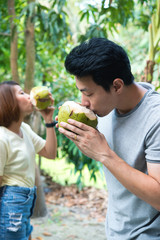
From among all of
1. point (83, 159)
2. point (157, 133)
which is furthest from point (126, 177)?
point (83, 159)

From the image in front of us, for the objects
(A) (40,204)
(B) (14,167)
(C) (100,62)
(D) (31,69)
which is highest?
(C) (100,62)

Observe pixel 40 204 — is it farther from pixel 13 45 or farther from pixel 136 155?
pixel 136 155

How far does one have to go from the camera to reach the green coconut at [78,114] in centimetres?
121

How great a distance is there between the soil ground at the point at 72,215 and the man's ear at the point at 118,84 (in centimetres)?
234

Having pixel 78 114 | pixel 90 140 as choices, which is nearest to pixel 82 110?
pixel 78 114

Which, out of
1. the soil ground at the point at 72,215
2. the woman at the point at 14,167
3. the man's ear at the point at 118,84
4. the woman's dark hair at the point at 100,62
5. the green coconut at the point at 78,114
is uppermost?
the woman's dark hair at the point at 100,62

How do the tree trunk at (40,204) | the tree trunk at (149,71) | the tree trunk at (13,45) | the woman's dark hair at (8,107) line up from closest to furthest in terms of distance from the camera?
the woman's dark hair at (8,107) < the tree trunk at (149,71) < the tree trunk at (13,45) < the tree trunk at (40,204)

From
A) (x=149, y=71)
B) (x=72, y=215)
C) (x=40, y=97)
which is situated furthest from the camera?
(x=72, y=215)

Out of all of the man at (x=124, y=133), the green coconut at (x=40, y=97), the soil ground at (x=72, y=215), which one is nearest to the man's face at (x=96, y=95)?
the man at (x=124, y=133)

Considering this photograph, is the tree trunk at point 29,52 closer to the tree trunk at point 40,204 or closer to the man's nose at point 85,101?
the tree trunk at point 40,204

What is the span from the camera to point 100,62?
107cm

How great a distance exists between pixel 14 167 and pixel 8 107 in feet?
1.45

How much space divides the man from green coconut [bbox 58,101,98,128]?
5 centimetres

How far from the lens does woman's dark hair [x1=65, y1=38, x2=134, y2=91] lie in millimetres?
1073
